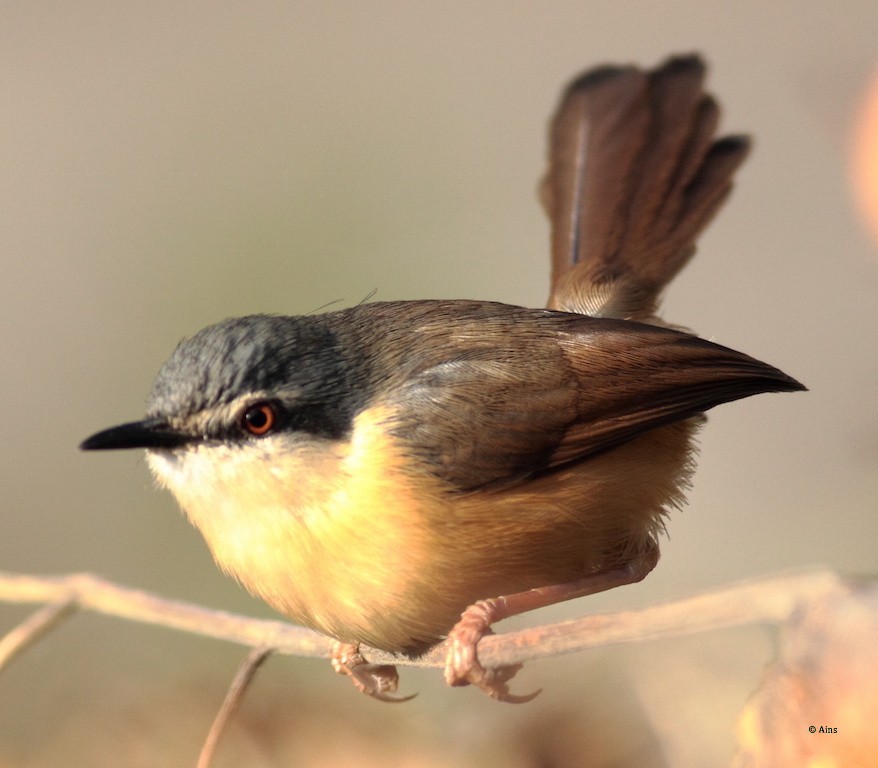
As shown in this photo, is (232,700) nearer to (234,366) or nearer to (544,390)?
(234,366)

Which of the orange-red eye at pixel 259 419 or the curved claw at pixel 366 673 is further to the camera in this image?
the curved claw at pixel 366 673

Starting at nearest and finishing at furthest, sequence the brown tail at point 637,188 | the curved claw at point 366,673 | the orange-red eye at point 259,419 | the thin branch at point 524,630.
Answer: the thin branch at point 524,630
the orange-red eye at point 259,419
the curved claw at point 366,673
the brown tail at point 637,188

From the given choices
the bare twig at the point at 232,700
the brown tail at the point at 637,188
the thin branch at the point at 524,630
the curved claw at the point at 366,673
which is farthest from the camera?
the brown tail at the point at 637,188

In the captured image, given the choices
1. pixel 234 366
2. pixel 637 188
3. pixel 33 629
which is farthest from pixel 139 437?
pixel 637 188

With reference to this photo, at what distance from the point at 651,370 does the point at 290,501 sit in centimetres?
56

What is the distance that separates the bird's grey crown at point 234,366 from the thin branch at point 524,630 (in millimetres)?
248

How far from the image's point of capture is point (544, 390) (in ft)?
4.82

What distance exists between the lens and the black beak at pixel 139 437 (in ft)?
3.95

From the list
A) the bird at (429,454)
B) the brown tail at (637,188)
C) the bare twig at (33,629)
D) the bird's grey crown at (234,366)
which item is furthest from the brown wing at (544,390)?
the bare twig at (33,629)

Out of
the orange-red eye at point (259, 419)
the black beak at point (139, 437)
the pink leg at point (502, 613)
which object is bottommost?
the pink leg at point (502, 613)

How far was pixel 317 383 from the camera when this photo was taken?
1355 mm

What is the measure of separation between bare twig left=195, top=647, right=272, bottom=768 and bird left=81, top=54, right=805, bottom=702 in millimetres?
88

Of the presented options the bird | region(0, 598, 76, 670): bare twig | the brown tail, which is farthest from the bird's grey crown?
the brown tail

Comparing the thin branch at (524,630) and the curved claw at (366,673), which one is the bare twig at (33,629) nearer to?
the thin branch at (524,630)
